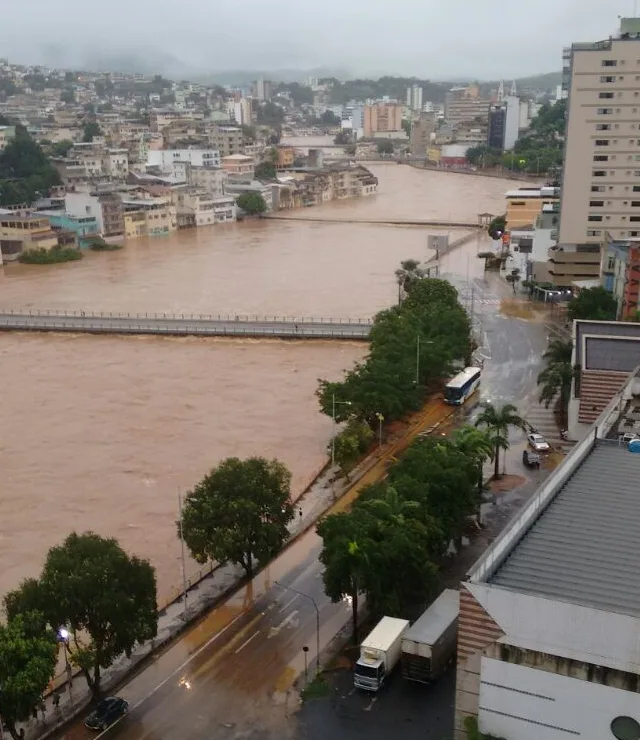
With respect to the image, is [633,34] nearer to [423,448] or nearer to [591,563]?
[423,448]

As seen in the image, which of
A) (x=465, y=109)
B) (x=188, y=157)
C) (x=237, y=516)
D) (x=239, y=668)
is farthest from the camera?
(x=465, y=109)

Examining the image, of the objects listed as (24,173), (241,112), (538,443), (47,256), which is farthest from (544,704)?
(241,112)

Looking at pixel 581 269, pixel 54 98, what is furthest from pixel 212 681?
pixel 54 98

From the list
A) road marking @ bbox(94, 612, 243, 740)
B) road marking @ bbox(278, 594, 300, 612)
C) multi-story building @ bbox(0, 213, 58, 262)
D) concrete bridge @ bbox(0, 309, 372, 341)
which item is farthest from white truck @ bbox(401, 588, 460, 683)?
multi-story building @ bbox(0, 213, 58, 262)

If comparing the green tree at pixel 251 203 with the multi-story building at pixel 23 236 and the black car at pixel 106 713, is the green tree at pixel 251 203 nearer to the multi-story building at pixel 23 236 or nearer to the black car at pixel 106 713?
the multi-story building at pixel 23 236

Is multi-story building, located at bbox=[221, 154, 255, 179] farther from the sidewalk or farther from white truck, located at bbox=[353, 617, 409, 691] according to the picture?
white truck, located at bbox=[353, 617, 409, 691]

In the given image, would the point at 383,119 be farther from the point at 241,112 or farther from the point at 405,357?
the point at 405,357
